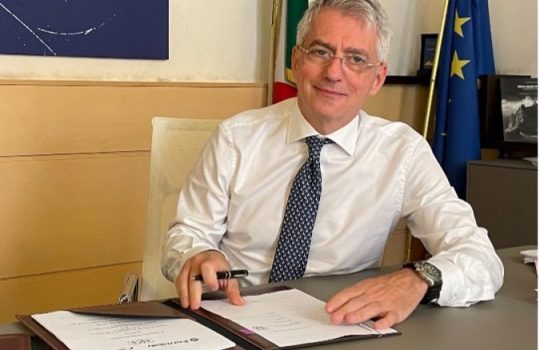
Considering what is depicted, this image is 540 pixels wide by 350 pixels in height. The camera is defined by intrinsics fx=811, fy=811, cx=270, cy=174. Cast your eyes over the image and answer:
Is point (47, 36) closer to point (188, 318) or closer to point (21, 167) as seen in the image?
point (21, 167)

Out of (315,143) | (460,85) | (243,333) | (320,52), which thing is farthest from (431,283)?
(460,85)

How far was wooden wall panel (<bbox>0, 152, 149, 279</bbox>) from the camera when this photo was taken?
2.62 meters

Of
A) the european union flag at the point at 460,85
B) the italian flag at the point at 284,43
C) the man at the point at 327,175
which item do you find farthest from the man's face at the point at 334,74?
the european union flag at the point at 460,85

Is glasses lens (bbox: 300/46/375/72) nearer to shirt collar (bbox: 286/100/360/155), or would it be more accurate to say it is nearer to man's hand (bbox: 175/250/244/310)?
shirt collar (bbox: 286/100/360/155)

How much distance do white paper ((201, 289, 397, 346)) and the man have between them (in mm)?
317

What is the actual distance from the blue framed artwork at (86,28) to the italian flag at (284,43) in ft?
1.52

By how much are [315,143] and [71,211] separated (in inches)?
47.4

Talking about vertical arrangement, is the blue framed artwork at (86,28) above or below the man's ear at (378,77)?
above

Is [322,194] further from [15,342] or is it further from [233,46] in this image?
[233,46]

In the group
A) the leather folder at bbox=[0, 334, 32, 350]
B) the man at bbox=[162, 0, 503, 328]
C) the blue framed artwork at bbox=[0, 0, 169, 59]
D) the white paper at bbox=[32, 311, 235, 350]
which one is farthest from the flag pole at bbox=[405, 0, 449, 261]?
the leather folder at bbox=[0, 334, 32, 350]

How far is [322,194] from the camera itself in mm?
1849

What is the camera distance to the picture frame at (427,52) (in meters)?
3.62

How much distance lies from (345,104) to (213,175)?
1.13 feet

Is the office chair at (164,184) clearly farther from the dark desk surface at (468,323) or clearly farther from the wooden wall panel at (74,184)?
the wooden wall panel at (74,184)
